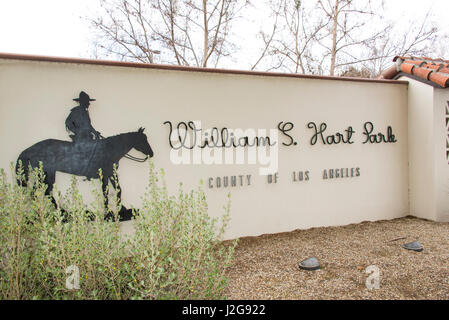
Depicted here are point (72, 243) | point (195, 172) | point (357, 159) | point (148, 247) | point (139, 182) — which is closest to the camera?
point (148, 247)

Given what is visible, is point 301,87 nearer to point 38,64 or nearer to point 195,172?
point 195,172

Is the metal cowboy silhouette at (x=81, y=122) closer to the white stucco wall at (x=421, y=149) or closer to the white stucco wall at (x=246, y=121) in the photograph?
the white stucco wall at (x=246, y=121)

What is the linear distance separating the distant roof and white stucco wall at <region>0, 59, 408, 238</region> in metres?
0.39

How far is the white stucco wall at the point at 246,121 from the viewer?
3.96 m

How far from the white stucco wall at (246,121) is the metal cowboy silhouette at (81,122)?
8 centimetres

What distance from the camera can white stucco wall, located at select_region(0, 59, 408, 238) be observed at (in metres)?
3.96

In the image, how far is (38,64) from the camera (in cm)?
395

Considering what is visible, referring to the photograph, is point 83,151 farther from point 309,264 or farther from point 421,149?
point 421,149

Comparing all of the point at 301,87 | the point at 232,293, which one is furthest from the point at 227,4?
the point at 232,293

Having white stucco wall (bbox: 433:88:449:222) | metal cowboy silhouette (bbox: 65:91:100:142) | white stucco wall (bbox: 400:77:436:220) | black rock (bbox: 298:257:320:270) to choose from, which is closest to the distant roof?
white stucco wall (bbox: 400:77:436:220)

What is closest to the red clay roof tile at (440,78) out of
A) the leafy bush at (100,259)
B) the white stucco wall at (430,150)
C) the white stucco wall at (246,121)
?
the white stucco wall at (430,150)

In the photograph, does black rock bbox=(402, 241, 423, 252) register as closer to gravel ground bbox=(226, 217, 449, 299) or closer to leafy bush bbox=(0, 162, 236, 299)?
gravel ground bbox=(226, 217, 449, 299)

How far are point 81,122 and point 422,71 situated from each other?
6.26 m
